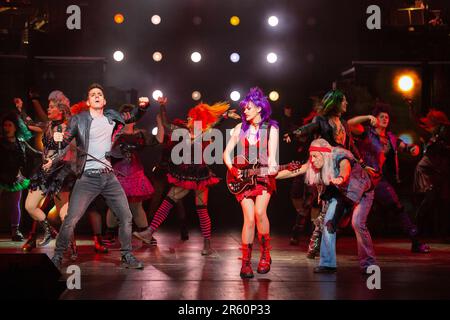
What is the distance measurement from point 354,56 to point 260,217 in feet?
20.0

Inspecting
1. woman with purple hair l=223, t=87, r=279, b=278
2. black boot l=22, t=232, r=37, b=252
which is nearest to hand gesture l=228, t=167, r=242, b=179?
woman with purple hair l=223, t=87, r=279, b=278

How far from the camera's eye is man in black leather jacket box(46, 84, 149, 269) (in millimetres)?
8031

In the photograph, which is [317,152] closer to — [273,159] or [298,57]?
[273,159]

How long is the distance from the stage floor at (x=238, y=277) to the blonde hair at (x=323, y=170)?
102cm

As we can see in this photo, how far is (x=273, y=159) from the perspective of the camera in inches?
309

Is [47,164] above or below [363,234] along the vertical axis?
above

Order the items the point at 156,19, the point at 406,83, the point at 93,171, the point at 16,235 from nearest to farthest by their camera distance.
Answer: the point at 93,171, the point at 16,235, the point at 406,83, the point at 156,19

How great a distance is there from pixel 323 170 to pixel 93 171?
8.27 feet

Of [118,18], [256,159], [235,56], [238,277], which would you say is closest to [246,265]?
[238,277]

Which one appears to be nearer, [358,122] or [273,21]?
[358,122]

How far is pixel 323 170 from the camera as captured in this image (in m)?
8.20

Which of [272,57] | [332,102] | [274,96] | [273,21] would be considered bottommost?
[332,102]

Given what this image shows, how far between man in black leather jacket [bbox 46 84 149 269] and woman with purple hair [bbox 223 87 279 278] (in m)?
1.33

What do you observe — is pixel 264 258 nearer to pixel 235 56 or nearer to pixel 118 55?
pixel 235 56
